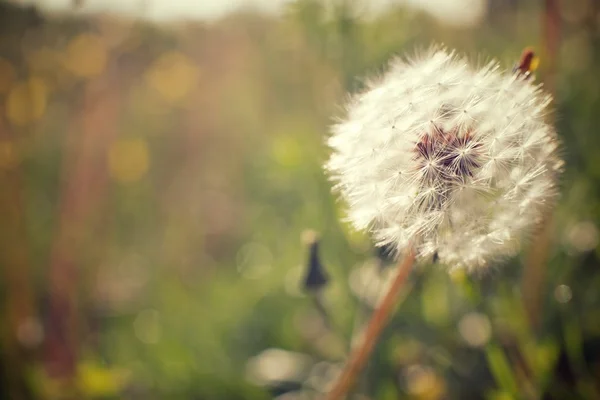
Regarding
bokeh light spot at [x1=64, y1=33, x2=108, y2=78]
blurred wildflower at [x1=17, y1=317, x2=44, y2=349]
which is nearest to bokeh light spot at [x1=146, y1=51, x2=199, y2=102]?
bokeh light spot at [x1=64, y1=33, x2=108, y2=78]

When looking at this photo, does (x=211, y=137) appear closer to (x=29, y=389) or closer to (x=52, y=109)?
(x=52, y=109)

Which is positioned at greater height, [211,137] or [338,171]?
[211,137]

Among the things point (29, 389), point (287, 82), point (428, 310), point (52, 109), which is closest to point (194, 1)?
point (287, 82)

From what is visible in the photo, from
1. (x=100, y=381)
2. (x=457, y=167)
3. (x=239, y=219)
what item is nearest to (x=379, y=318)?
(x=457, y=167)

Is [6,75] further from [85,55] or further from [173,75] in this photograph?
[173,75]

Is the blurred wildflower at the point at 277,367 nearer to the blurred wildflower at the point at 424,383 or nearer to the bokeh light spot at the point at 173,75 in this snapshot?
the blurred wildflower at the point at 424,383

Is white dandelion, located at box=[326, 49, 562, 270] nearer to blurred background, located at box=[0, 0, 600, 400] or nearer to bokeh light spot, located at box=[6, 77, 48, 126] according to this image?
blurred background, located at box=[0, 0, 600, 400]

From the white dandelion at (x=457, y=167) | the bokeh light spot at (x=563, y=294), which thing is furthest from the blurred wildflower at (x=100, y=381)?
the bokeh light spot at (x=563, y=294)
